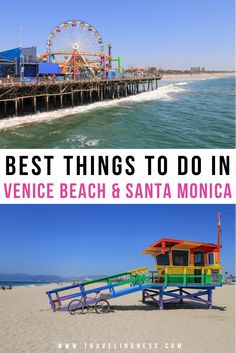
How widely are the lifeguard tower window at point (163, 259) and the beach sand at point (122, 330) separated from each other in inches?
65.6

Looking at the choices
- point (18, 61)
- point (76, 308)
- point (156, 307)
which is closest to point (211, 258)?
point (156, 307)

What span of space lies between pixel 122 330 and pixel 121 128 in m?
→ 22.9

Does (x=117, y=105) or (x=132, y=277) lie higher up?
(x=117, y=105)

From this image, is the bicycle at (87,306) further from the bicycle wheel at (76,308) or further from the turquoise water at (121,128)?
the turquoise water at (121,128)

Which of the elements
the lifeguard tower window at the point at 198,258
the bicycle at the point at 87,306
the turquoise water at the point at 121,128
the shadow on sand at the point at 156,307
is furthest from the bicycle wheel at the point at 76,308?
the turquoise water at the point at 121,128

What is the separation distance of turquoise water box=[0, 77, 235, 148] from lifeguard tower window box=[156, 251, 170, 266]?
40.2ft

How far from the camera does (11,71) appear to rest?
44.7 metres

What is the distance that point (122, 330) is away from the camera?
10148mm

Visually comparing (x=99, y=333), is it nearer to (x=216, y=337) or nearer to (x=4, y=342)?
(x=4, y=342)

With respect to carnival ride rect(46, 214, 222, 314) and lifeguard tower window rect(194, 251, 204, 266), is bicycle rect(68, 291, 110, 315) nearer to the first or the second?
carnival ride rect(46, 214, 222, 314)

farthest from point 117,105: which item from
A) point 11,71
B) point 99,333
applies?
point 99,333

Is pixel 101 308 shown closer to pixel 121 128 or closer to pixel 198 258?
pixel 198 258

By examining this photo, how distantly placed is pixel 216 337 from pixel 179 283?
4.17m

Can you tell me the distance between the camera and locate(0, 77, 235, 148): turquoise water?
1042 inches
